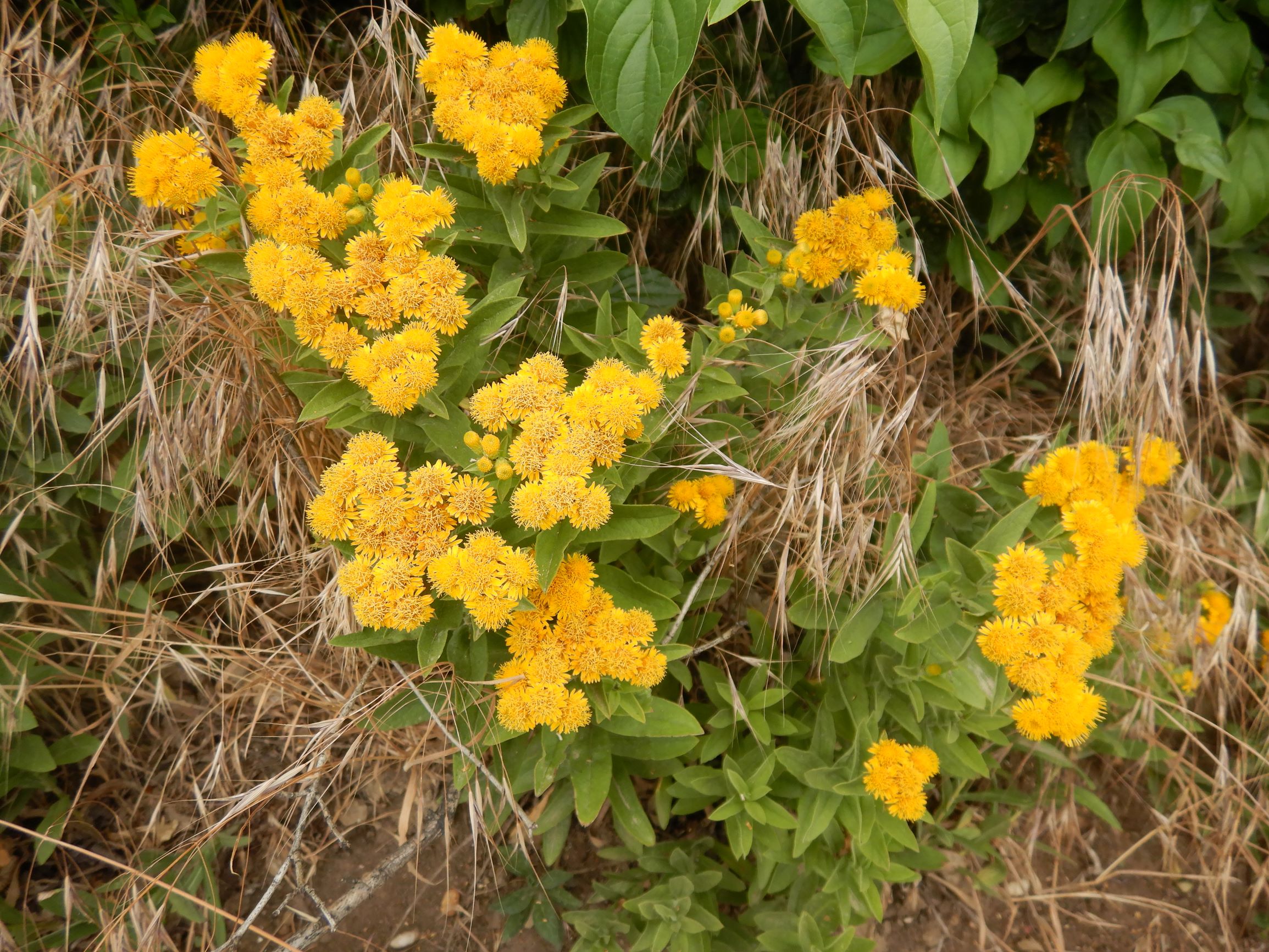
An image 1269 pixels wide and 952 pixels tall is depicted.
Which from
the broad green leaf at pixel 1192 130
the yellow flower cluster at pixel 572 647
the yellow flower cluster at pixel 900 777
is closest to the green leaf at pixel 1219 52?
the broad green leaf at pixel 1192 130

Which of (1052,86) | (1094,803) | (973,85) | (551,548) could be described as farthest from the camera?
(1094,803)

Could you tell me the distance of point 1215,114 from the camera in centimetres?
171

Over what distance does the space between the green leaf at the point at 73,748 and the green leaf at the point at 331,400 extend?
3.32 ft

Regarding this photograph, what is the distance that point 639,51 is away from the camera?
1060mm

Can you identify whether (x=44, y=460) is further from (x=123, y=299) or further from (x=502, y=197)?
(x=502, y=197)

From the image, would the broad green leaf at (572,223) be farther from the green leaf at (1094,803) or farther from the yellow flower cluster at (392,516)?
the green leaf at (1094,803)

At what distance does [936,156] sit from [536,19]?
82 centimetres

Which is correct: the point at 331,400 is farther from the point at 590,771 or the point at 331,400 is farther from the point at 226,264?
the point at 590,771

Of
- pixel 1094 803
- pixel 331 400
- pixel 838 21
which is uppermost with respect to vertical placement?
pixel 838 21

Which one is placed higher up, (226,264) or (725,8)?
(725,8)

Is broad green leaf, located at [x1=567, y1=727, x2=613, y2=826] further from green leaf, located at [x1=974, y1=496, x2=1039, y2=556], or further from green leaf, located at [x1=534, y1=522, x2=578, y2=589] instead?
green leaf, located at [x1=974, y1=496, x2=1039, y2=556]

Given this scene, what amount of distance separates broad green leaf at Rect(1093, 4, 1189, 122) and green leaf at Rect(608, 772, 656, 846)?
1.64 meters

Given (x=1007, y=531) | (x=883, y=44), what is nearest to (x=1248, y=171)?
(x=883, y=44)

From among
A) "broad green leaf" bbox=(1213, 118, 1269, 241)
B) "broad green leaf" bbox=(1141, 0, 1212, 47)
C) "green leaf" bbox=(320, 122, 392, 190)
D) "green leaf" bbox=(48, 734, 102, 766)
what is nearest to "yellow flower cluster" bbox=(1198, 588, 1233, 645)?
Result: "broad green leaf" bbox=(1213, 118, 1269, 241)
